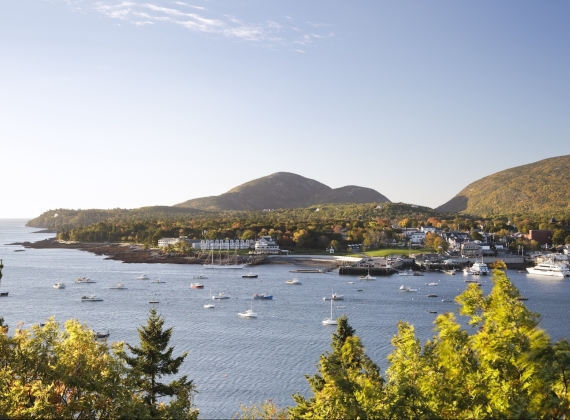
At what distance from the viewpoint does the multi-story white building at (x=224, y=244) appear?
107062 millimetres

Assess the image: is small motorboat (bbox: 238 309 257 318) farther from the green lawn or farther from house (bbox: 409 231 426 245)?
house (bbox: 409 231 426 245)

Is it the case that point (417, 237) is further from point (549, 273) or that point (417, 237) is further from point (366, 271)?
point (549, 273)

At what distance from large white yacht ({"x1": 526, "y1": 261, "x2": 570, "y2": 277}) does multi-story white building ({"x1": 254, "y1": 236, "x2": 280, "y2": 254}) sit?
41634 millimetres

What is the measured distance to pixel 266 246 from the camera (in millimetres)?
104625

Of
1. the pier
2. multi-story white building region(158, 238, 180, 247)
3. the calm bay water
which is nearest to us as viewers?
the calm bay water

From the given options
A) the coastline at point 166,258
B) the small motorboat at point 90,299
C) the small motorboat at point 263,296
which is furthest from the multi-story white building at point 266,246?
A: the small motorboat at point 90,299

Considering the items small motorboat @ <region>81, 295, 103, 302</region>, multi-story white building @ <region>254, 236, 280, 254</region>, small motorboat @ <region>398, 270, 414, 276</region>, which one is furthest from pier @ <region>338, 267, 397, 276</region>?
small motorboat @ <region>81, 295, 103, 302</region>

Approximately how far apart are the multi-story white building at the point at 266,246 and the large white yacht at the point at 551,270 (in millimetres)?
41634

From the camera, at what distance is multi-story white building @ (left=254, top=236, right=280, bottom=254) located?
336 ft

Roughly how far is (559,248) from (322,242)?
3899 centimetres

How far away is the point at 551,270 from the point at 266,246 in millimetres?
46874

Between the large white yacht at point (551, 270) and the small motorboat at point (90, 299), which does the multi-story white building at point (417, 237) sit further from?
the small motorboat at point (90, 299)

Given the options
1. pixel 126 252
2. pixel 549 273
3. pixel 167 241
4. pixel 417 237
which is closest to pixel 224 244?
pixel 167 241

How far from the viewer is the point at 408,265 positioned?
3342 inches
